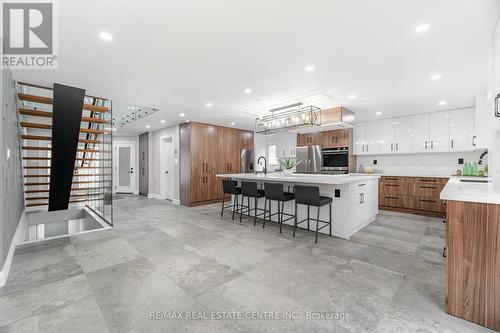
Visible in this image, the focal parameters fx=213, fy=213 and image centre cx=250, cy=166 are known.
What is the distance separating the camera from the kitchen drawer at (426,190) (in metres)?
4.89

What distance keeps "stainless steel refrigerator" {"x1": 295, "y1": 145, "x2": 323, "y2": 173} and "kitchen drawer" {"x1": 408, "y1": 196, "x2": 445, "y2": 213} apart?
2.35m

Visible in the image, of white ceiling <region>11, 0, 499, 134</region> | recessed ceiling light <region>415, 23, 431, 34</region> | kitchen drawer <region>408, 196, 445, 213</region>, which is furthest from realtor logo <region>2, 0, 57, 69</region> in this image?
kitchen drawer <region>408, 196, 445, 213</region>

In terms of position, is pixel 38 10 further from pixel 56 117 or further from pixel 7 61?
pixel 56 117

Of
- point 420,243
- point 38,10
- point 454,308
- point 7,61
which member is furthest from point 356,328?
point 7,61

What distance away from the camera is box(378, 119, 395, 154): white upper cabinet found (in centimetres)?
573

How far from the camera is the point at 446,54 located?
8.16 feet

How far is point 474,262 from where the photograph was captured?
161cm

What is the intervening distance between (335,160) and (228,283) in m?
5.06

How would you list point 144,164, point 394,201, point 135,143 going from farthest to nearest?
point 135,143, point 144,164, point 394,201

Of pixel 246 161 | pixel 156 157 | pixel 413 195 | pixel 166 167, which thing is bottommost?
pixel 413 195

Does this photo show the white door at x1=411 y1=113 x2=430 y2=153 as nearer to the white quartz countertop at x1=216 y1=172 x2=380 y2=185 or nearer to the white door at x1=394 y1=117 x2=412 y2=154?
the white door at x1=394 y1=117 x2=412 y2=154

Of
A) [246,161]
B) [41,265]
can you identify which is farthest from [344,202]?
[246,161]

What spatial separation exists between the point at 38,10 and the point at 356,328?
360 centimetres

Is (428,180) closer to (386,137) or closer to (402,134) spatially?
(402,134)
